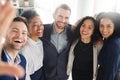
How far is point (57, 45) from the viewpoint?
67.9 inches

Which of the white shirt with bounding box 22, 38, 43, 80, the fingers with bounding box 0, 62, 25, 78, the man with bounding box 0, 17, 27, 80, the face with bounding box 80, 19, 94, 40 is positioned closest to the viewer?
the fingers with bounding box 0, 62, 25, 78

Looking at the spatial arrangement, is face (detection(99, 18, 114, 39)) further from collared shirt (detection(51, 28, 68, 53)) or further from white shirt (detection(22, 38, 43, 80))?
white shirt (detection(22, 38, 43, 80))

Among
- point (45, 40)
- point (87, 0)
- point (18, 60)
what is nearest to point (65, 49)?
point (45, 40)

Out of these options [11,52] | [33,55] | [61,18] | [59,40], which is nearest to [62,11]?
[61,18]

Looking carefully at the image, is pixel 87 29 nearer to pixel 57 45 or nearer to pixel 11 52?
pixel 57 45

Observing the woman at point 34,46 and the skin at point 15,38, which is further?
the woman at point 34,46

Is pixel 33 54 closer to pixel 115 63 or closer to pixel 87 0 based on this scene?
pixel 115 63

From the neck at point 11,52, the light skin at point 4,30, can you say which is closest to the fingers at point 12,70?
the light skin at point 4,30

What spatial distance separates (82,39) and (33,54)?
1.69 ft

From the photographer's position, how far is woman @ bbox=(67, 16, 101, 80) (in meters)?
1.68

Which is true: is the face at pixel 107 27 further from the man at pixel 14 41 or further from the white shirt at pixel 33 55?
the man at pixel 14 41

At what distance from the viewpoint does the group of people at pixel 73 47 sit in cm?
151

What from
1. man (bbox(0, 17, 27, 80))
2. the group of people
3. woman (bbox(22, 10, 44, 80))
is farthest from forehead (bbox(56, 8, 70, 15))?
man (bbox(0, 17, 27, 80))

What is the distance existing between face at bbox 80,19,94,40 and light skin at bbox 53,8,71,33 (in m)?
0.17
